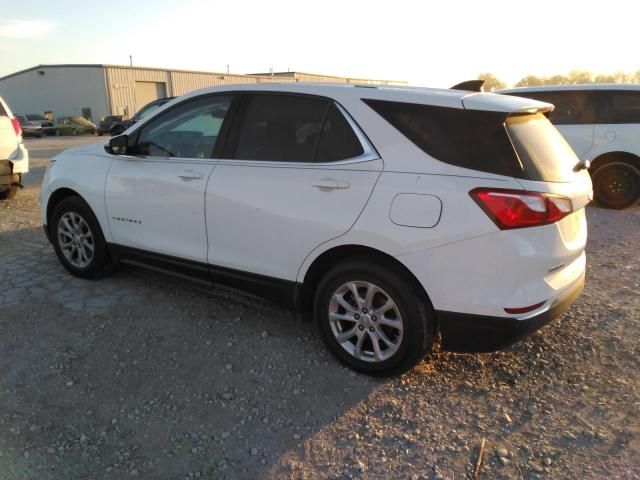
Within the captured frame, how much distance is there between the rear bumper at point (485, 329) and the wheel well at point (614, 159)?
586 cm

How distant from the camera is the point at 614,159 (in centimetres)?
769

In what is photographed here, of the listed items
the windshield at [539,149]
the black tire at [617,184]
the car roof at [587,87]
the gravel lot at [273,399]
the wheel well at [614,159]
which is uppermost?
the car roof at [587,87]

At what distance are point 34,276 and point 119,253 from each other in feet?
3.37

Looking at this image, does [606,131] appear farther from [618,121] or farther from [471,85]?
[471,85]

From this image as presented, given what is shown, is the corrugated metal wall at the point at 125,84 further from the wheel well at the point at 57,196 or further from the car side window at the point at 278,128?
the car side window at the point at 278,128

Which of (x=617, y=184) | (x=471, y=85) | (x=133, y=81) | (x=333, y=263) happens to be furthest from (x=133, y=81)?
(x=333, y=263)

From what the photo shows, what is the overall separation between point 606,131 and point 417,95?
6.08 meters

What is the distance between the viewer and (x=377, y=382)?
308 cm

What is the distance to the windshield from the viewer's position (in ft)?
8.77

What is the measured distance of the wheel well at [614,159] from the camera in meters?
7.58

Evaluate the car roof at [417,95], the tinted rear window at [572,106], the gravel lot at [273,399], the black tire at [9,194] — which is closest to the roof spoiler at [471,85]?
the car roof at [417,95]

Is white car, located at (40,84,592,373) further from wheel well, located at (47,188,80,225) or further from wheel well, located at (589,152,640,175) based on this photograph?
wheel well, located at (589,152,640,175)

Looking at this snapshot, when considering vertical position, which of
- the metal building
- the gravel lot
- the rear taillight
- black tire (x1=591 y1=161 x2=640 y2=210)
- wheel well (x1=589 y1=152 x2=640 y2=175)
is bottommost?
the gravel lot

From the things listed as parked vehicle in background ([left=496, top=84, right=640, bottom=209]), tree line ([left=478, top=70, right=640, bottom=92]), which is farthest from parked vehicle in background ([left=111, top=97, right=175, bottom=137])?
tree line ([left=478, top=70, right=640, bottom=92])
